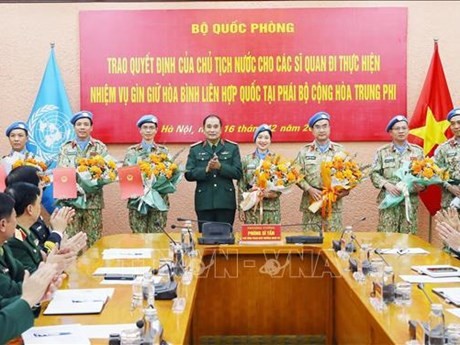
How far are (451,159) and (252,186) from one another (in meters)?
1.70

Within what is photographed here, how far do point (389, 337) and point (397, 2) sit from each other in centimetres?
465

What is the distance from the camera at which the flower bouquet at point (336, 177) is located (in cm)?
468

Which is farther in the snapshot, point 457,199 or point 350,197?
point 350,197

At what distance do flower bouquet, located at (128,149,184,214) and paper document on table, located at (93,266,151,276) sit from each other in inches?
70.2

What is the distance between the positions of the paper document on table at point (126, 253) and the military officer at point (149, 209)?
1353 mm

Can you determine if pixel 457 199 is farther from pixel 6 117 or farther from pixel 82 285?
pixel 6 117

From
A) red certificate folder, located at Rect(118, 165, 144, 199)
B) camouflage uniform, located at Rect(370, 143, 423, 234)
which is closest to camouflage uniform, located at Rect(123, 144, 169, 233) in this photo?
red certificate folder, located at Rect(118, 165, 144, 199)

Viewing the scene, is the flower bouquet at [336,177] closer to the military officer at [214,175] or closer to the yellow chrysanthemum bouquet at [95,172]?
the military officer at [214,175]

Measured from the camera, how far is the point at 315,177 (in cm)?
507

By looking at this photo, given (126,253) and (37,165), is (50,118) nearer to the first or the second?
(37,165)

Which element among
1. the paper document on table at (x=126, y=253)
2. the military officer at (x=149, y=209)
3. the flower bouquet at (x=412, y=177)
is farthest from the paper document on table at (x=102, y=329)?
the flower bouquet at (x=412, y=177)

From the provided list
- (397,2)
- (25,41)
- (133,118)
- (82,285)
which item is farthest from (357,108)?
(82,285)

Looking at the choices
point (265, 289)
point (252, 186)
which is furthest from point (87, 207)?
point (265, 289)

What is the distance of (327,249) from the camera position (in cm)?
363
